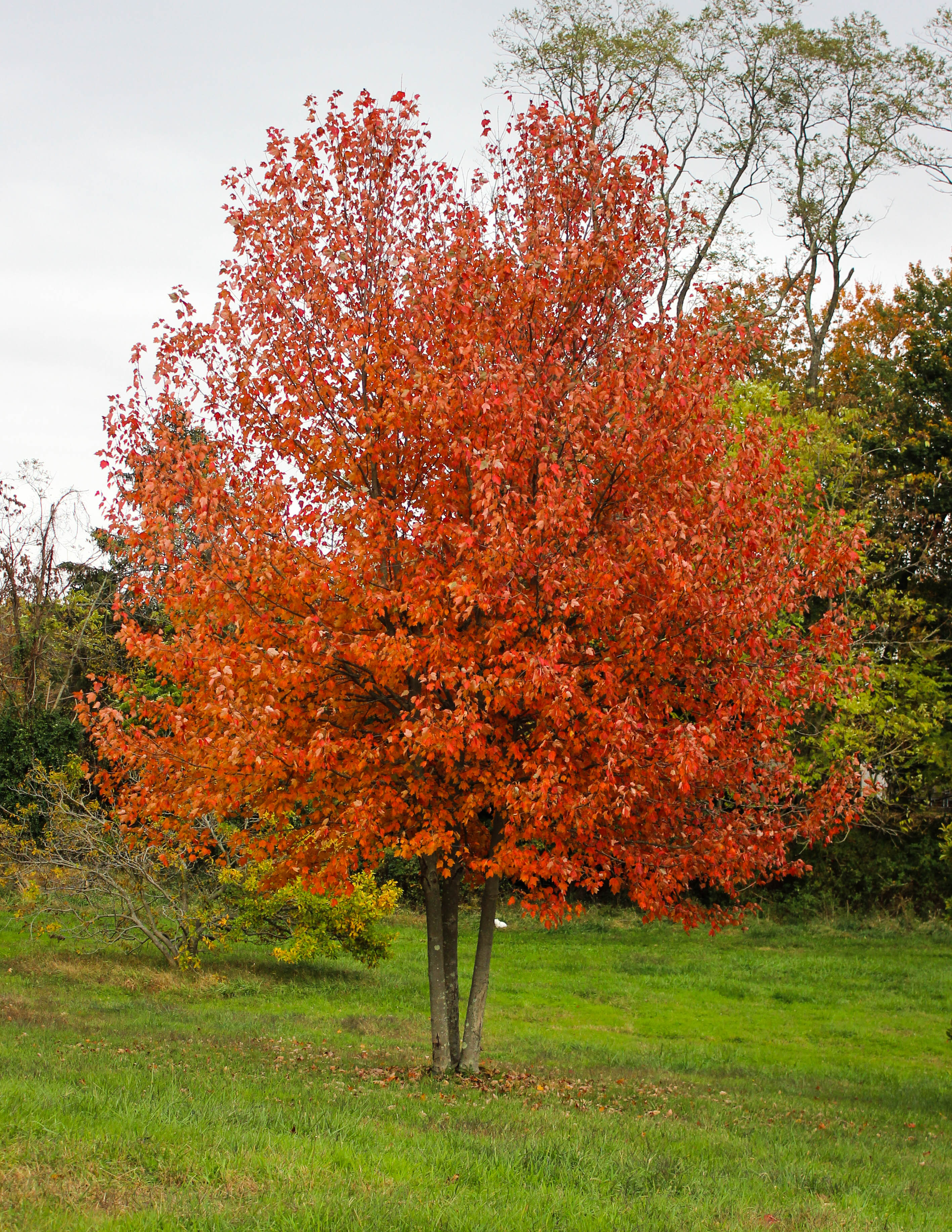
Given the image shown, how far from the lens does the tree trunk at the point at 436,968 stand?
10.5 meters

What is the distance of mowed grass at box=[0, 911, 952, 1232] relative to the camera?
5.46m

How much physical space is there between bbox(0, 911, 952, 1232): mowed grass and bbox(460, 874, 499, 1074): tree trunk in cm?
38

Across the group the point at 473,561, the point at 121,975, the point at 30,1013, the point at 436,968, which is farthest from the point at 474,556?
the point at 121,975

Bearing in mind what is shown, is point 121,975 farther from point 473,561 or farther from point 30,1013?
point 473,561

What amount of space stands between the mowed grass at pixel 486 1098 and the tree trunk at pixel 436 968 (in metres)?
0.44

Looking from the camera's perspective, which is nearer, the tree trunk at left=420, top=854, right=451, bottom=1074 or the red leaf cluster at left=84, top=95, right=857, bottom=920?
the red leaf cluster at left=84, top=95, right=857, bottom=920

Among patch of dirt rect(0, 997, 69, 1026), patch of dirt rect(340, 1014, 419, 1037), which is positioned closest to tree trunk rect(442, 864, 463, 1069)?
patch of dirt rect(340, 1014, 419, 1037)

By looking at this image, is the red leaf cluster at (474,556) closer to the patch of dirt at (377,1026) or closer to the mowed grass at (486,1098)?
the mowed grass at (486,1098)

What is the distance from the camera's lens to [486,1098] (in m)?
9.15

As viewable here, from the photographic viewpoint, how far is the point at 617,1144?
728cm

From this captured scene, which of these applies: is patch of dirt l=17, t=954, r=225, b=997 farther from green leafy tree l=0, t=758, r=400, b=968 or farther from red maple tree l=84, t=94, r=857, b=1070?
red maple tree l=84, t=94, r=857, b=1070

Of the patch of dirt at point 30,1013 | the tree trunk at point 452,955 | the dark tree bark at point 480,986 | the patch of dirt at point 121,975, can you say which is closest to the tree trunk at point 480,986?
the dark tree bark at point 480,986

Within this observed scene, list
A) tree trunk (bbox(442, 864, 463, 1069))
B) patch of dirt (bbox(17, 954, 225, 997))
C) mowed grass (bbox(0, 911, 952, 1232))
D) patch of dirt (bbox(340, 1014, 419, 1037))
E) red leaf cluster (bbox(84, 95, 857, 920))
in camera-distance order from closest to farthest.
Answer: mowed grass (bbox(0, 911, 952, 1232)), red leaf cluster (bbox(84, 95, 857, 920)), tree trunk (bbox(442, 864, 463, 1069)), patch of dirt (bbox(340, 1014, 419, 1037)), patch of dirt (bbox(17, 954, 225, 997))

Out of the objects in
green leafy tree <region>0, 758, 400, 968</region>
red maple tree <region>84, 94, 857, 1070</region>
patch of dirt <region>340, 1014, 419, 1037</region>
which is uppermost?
red maple tree <region>84, 94, 857, 1070</region>
